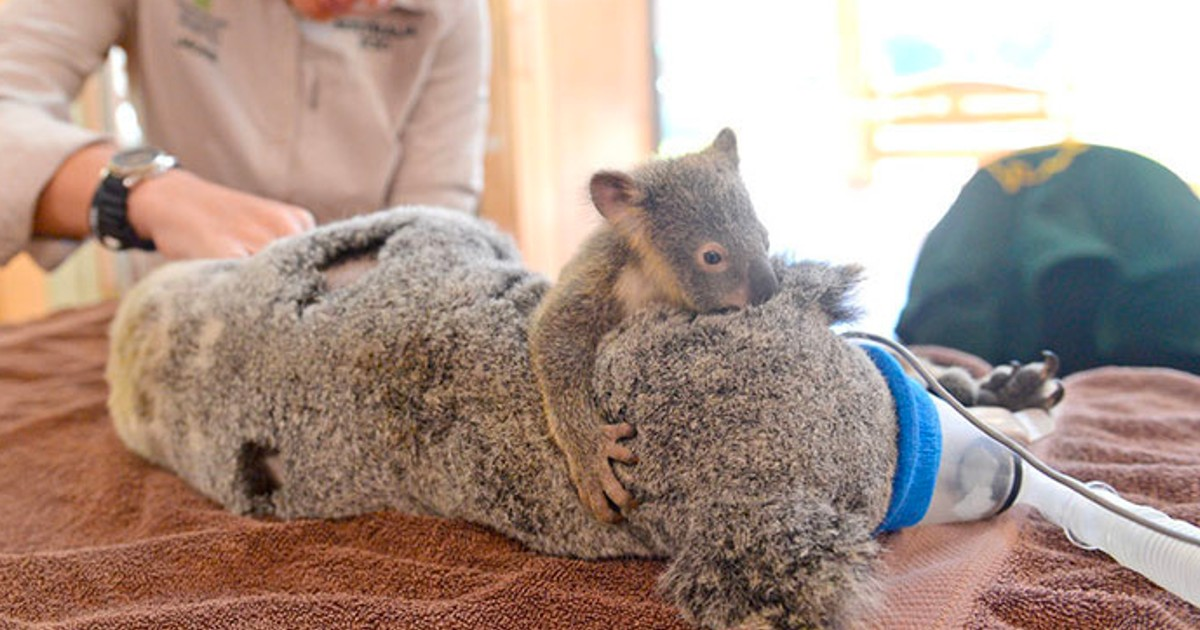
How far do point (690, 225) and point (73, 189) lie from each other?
1.01 metres

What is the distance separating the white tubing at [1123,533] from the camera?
0.73 metres

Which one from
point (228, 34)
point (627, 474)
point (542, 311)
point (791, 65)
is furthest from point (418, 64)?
point (791, 65)

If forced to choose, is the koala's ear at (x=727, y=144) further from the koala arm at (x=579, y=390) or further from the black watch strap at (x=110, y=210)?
the black watch strap at (x=110, y=210)

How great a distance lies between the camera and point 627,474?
73cm

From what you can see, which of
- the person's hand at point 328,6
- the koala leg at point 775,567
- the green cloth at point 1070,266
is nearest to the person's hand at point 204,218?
the person's hand at point 328,6

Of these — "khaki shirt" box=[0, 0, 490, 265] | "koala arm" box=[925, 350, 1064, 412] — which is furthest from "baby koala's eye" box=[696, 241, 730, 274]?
"khaki shirt" box=[0, 0, 490, 265]

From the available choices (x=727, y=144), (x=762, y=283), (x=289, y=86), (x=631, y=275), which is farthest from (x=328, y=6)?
(x=762, y=283)

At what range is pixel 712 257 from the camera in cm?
88

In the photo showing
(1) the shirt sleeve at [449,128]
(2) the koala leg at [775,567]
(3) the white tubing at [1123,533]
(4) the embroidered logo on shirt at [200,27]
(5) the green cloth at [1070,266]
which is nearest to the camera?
(2) the koala leg at [775,567]

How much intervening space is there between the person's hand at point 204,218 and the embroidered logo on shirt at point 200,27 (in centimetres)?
53

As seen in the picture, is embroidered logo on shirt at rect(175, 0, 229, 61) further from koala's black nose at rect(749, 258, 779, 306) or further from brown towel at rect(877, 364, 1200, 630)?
brown towel at rect(877, 364, 1200, 630)

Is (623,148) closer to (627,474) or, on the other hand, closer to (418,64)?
(418,64)

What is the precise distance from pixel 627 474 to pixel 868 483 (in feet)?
0.66

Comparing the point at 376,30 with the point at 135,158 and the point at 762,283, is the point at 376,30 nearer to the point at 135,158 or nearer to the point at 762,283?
the point at 135,158
